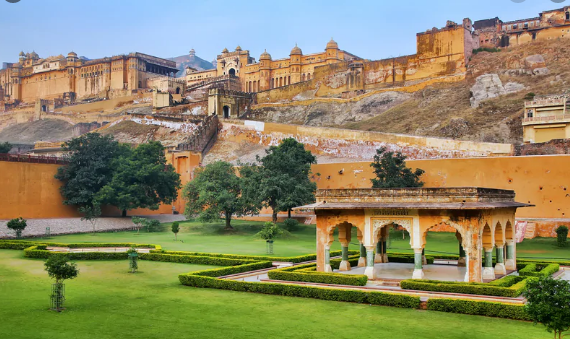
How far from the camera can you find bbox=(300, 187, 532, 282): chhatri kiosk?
15031mm

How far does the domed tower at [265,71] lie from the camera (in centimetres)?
6425

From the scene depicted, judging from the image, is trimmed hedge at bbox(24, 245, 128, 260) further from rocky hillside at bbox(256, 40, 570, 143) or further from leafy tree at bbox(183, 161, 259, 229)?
rocky hillside at bbox(256, 40, 570, 143)

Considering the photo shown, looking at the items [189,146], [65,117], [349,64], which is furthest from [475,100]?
[65,117]

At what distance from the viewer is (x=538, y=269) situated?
18.1m

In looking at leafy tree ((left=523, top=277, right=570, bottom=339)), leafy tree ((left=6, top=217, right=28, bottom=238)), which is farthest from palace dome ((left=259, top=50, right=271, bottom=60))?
leafy tree ((left=523, top=277, right=570, bottom=339))

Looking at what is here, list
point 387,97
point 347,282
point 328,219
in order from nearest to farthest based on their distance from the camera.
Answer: point 347,282
point 328,219
point 387,97

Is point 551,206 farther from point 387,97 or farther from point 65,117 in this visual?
point 65,117

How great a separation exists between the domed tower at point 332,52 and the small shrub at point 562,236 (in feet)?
129

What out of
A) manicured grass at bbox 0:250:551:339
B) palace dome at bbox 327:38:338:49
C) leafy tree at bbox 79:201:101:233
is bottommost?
manicured grass at bbox 0:250:551:339

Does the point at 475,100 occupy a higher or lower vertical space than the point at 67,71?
lower

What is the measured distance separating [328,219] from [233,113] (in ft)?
126

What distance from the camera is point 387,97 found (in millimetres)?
48656

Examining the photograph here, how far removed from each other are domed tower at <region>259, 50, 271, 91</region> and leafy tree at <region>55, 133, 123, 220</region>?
1192 inches

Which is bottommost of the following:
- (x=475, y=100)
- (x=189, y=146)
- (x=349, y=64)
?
(x=189, y=146)
